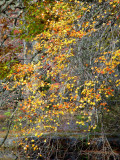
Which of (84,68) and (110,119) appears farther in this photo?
(110,119)

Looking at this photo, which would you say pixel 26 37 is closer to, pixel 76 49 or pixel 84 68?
Result: pixel 76 49

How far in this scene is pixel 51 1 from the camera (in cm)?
888

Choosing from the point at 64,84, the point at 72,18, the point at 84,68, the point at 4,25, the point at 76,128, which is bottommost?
the point at 76,128

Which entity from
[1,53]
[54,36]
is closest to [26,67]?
[54,36]

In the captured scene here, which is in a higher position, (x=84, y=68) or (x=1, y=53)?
(x=1, y=53)

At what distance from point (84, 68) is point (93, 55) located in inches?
22.1

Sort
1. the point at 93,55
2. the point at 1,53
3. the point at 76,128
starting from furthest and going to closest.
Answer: the point at 76,128 → the point at 1,53 → the point at 93,55

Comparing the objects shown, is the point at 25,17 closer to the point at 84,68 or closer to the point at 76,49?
the point at 76,49

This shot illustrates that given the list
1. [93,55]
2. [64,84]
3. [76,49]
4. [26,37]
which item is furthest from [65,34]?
[26,37]

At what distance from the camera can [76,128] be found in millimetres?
9680

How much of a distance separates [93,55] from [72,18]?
4.29 ft

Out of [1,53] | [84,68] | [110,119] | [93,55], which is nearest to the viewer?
[84,68]

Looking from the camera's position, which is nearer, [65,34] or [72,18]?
[65,34]

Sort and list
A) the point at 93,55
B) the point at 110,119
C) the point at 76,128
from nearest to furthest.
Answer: the point at 93,55 < the point at 110,119 < the point at 76,128
